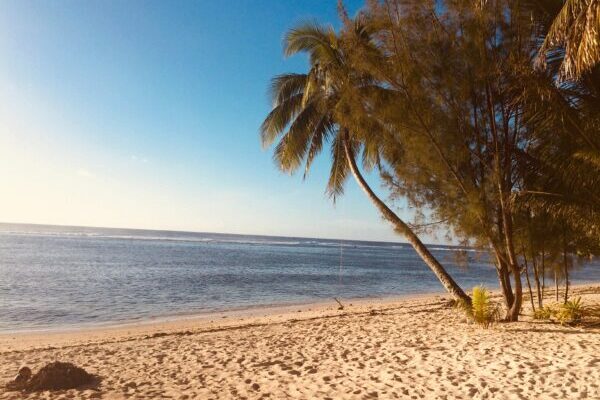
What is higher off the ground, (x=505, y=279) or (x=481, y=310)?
(x=505, y=279)

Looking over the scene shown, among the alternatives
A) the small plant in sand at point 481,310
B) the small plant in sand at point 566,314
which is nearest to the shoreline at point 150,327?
the small plant in sand at point 481,310

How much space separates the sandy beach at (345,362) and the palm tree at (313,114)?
3.45 metres

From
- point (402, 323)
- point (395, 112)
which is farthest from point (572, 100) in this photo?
point (402, 323)

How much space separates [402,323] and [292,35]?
9.29 metres

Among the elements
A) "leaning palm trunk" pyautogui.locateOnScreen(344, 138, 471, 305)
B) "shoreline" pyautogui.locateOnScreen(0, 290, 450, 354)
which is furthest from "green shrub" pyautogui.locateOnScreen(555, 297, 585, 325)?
"shoreline" pyautogui.locateOnScreen(0, 290, 450, 354)

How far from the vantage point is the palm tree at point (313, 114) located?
38.9ft

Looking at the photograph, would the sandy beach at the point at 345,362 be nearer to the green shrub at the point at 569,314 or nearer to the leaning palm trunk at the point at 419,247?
the green shrub at the point at 569,314

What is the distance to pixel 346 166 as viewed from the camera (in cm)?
1419

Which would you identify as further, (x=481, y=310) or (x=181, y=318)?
(x=181, y=318)

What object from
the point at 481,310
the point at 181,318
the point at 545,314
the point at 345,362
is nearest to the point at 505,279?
the point at 481,310

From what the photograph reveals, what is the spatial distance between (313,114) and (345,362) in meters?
8.75

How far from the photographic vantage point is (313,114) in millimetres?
13414

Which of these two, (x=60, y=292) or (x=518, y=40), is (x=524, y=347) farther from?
(x=60, y=292)

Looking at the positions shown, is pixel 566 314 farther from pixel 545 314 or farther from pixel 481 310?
pixel 481 310
